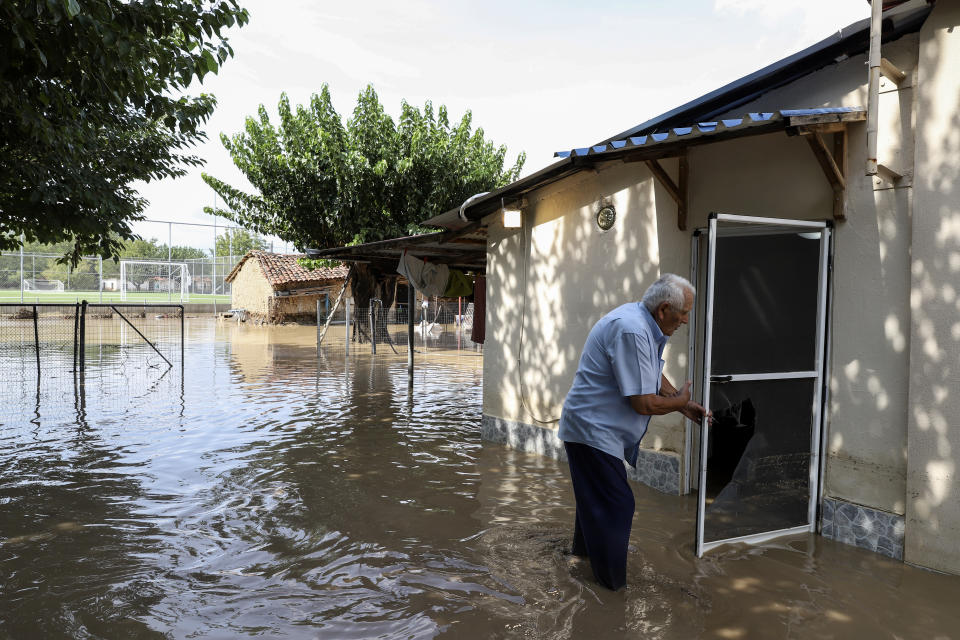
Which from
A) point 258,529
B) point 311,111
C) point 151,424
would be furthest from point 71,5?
point 311,111

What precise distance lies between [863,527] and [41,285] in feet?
121

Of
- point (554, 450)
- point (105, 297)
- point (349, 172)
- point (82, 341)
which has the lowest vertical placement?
point (554, 450)

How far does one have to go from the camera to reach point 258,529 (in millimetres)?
4781

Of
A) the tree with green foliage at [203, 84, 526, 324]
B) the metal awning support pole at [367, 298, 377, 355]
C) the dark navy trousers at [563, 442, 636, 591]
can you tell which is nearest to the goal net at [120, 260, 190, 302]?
the tree with green foliage at [203, 84, 526, 324]

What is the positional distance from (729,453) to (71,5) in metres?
4.78

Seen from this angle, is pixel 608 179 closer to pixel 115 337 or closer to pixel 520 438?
pixel 520 438

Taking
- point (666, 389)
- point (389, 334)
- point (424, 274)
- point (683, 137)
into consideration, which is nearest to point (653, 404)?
point (666, 389)

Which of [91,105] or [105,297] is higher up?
[91,105]

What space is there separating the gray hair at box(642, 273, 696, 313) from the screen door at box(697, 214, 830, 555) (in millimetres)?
950

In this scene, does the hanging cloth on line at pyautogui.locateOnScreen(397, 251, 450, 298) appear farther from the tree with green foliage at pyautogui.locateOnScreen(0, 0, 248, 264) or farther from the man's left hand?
the man's left hand

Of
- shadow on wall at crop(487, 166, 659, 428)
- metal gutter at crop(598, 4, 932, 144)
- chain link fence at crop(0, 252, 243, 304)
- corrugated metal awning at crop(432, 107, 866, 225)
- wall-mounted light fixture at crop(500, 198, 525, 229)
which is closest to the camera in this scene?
corrugated metal awning at crop(432, 107, 866, 225)

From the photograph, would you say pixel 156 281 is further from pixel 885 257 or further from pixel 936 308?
pixel 936 308

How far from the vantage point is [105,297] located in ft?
121

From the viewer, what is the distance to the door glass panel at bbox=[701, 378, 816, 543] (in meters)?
4.46
